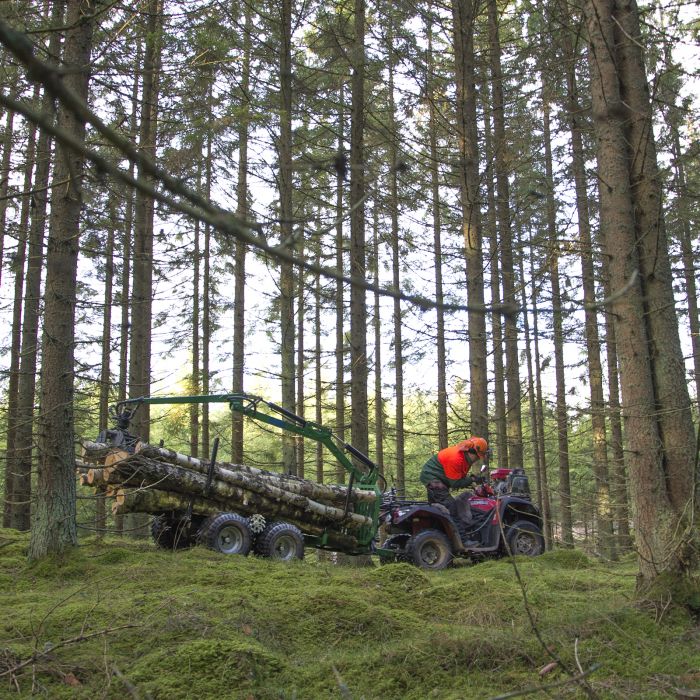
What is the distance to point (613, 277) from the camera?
560 cm

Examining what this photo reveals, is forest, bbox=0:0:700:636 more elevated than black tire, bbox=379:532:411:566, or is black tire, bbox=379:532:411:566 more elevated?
forest, bbox=0:0:700:636

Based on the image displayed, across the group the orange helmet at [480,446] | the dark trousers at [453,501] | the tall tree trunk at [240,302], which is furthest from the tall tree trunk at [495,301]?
the tall tree trunk at [240,302]

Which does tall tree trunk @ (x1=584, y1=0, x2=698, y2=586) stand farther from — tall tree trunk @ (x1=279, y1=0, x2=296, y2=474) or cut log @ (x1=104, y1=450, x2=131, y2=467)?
tall tree trunk @ (x1=279, y1=0, x2=296, y2=474)

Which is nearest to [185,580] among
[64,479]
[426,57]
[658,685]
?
[64,479]

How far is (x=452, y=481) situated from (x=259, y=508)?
3.16m

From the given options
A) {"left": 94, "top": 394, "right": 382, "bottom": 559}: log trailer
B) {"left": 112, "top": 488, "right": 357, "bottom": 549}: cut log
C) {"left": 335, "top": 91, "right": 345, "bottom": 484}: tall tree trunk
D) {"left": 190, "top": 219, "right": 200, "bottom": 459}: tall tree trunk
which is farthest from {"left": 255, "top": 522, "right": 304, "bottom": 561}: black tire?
{"left": 190, "top": 219, "right": 200, "bottom": 459}: tall tree trunk

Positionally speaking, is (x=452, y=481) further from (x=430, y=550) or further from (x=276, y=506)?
(x=276, y=506)

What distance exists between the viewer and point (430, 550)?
10.2 meters

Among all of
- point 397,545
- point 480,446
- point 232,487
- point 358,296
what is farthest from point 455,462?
point 232,487

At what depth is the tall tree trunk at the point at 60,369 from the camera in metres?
7.02

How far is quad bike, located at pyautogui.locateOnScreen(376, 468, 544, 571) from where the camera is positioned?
10.1 m

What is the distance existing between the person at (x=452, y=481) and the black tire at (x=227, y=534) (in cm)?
305

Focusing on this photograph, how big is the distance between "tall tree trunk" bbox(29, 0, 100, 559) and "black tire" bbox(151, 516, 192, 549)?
83.9 inches

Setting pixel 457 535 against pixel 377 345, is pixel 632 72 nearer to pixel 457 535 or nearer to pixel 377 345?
pixel 457 535
